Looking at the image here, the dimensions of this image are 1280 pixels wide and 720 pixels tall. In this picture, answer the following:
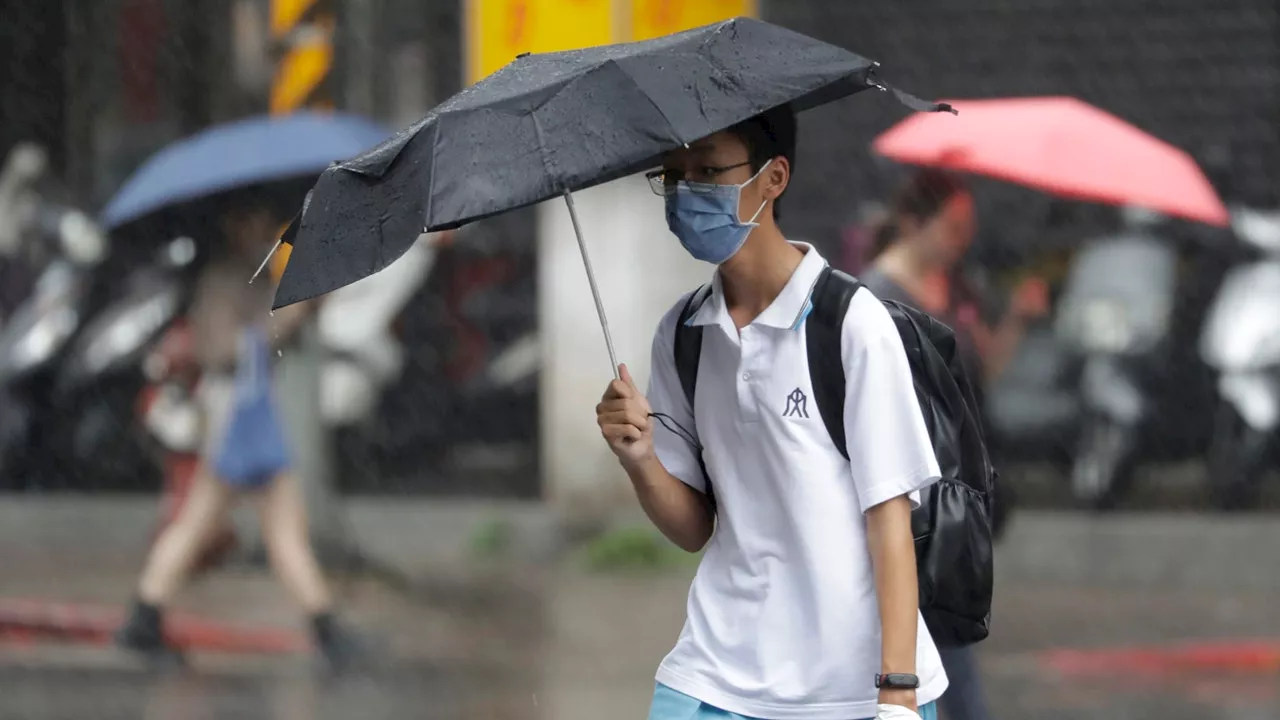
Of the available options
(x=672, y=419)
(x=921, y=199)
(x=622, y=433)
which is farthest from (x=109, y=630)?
(x=622, y=433)

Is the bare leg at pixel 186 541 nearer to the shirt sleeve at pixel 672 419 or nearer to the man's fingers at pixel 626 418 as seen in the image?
the shirt sleeve at pixel 672 419

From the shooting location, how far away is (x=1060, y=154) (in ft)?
18.2

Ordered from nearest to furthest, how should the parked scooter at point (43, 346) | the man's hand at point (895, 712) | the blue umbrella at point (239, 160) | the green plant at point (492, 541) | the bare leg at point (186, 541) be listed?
1. the man's hand at point (895, 712)
2. the blue umbrella at point (239, 160)
3. the bare leg at point (186, 541)
4. the green plant at point (492, 541)
5. the parked scooter at point (43, 346)

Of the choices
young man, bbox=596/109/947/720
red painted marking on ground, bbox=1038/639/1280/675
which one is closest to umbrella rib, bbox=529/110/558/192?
young man, bbox=596/109/947/720

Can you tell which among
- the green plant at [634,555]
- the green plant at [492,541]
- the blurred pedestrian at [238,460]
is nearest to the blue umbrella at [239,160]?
the blurred pedestrian at [238,460]

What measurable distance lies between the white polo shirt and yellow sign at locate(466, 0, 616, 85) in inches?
246

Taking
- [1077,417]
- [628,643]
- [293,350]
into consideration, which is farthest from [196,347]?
[1077,417]

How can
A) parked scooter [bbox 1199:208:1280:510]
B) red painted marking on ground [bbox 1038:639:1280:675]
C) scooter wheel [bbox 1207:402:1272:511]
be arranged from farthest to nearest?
scooter wheel [bbox 1207:402:1272:511] < parked scooter [bbox 1199:208:1280:510] < red painted marking on ground [bbox 1038:639:1280:675]

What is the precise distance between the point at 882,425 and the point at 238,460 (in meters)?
5.31

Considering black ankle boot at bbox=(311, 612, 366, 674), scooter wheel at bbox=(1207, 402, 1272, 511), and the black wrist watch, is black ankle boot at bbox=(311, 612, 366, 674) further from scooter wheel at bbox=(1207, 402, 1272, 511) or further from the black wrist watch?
the black wrist watch

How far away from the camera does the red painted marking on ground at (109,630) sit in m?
8.61

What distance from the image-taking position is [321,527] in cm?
1005

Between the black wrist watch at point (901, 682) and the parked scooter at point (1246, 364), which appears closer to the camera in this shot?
the black wrist watch at point (901, 682)

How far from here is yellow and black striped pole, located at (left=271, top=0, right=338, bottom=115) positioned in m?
9.46
